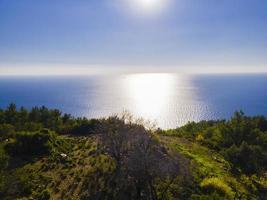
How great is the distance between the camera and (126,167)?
2288 cm

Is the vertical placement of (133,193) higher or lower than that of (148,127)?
lower

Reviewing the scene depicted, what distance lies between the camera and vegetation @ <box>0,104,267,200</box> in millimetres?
21422

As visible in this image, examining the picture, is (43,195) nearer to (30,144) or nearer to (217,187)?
(30,144)

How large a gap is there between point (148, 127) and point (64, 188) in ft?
35.7

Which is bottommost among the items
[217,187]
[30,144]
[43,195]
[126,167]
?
[217,187]

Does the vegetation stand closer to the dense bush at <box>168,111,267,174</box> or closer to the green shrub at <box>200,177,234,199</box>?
the green shrub at <box>200,177,234,199</box>

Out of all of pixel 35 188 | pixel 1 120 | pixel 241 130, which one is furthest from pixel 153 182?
pixel 1 120

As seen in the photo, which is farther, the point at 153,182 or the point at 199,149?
the point at 199,149

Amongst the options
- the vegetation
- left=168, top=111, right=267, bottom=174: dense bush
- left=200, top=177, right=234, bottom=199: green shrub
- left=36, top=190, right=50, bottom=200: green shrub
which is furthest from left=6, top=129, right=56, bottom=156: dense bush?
left=168, top=111, right=267, bottom=174: dense bush

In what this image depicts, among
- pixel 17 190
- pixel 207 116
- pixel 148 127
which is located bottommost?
pixel 207 116

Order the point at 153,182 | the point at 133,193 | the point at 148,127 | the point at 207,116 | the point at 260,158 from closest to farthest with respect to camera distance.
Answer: the point at 133,193 → the point at 153,182 → the point at 148,127 → the point at 260,158 → the point at 207,116

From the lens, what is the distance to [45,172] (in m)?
26.6

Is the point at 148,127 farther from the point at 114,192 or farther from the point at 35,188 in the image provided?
the point at 35,188

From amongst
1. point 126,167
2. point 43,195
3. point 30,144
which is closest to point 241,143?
point 126,167
